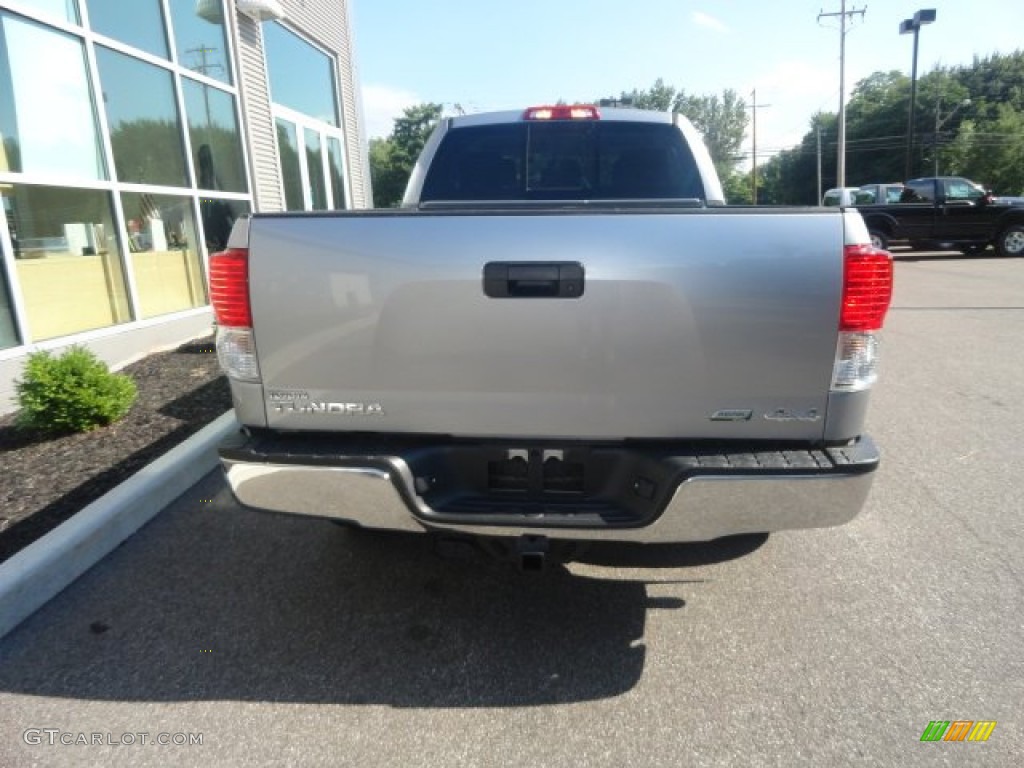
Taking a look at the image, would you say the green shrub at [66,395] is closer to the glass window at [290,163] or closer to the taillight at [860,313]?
the taillight at [860,313]

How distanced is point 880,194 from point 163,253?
17.8m

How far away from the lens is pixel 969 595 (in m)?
2.72

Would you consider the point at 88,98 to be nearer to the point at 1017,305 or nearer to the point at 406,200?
the point at 406,200

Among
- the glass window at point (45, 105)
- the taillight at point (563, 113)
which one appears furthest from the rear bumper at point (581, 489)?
the glass window at point (45, 105)

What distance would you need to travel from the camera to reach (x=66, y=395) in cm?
439

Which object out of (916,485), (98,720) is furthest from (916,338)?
(98,720)

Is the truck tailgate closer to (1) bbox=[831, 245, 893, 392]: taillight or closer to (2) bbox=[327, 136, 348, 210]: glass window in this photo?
(1) bbox=[831, 245, 893, 392]: taillight

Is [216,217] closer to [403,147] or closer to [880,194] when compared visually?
[880,194]

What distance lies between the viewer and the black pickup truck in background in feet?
55.5

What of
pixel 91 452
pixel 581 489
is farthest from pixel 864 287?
pixel 91 452

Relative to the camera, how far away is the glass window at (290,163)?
1112 centimetres

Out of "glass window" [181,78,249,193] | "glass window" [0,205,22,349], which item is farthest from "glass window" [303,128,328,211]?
"glass window" [0,205,22,349]

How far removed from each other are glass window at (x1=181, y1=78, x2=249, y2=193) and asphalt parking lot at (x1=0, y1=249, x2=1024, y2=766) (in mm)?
6477

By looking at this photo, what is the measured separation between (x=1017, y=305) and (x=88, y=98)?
42.7ft
